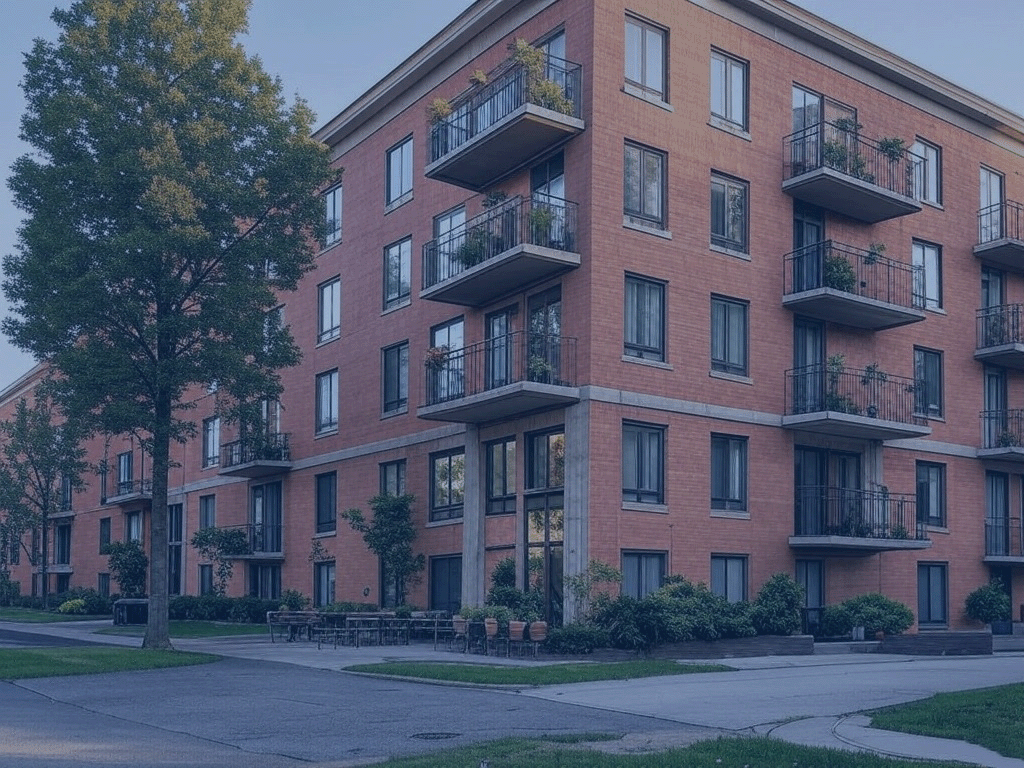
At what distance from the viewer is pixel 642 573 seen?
2830cm

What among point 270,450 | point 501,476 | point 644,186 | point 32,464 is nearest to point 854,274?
point 644,186

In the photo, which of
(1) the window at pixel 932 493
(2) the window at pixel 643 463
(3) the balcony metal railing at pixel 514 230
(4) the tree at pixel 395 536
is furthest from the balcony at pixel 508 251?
(1) the window at pixel 932 493

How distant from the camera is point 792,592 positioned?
2894 centimetres

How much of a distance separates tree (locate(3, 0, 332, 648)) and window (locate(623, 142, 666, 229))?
7.13 m

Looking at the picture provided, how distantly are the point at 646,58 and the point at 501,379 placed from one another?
27.1 ft

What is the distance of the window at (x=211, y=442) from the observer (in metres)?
49.5

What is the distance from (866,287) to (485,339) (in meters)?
10.2

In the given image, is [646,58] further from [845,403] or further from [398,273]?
[398,273]

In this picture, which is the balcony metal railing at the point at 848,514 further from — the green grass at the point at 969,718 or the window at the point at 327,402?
the window at the point at 327,402

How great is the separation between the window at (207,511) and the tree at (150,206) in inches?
841

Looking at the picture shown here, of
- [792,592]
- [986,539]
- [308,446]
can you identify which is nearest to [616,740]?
[792,592]

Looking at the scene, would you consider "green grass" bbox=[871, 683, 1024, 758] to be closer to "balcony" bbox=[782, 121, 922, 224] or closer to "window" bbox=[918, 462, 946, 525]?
"balcony" bbox=[782, 121, 922, 224]

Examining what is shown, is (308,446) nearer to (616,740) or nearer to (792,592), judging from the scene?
(792,592)

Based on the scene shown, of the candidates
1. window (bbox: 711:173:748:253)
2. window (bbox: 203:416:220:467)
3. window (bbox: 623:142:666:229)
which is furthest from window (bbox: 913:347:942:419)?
window (bbox: 203:416:220:467)
